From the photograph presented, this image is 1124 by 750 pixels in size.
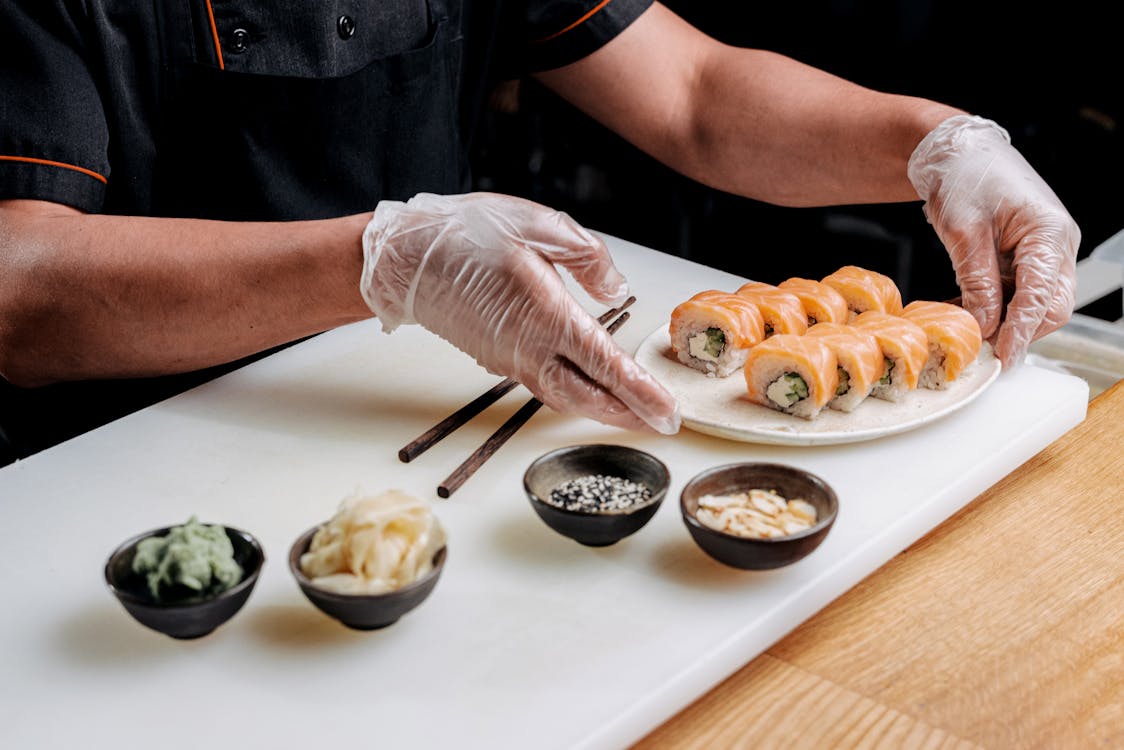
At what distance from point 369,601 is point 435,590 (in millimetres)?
199

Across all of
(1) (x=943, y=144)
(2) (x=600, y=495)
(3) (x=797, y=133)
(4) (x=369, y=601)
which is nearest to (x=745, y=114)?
(3) (x=797, y=133)

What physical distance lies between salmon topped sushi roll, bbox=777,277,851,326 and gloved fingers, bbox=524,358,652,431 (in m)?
0.47

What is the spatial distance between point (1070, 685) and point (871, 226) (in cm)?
309

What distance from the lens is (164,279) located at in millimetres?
1676

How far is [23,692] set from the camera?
119 cm

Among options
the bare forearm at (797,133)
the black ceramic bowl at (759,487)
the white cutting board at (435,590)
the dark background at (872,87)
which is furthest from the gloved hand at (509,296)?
the dark background at (872,87)

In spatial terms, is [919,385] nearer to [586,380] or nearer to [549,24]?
[586,380]

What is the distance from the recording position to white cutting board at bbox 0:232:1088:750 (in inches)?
45.1

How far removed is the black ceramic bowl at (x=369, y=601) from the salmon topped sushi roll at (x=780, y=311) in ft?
2.82

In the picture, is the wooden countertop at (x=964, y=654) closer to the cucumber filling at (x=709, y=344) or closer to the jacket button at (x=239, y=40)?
the cucumber filling at (x=709, y=344)

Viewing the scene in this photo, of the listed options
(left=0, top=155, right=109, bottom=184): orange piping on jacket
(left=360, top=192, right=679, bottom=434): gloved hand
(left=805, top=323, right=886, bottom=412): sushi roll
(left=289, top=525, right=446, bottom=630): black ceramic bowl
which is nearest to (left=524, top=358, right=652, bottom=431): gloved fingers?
(left=360, top=192, right=679, bottom=434): gloved hand

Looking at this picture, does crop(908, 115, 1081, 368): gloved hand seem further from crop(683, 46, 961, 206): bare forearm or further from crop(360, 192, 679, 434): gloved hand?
crop(360, 192, 679, 434): gloved hand

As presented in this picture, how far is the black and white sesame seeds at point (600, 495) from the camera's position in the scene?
53.4 inches

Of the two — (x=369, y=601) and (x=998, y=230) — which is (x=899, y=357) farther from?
(x=369, y=601)
